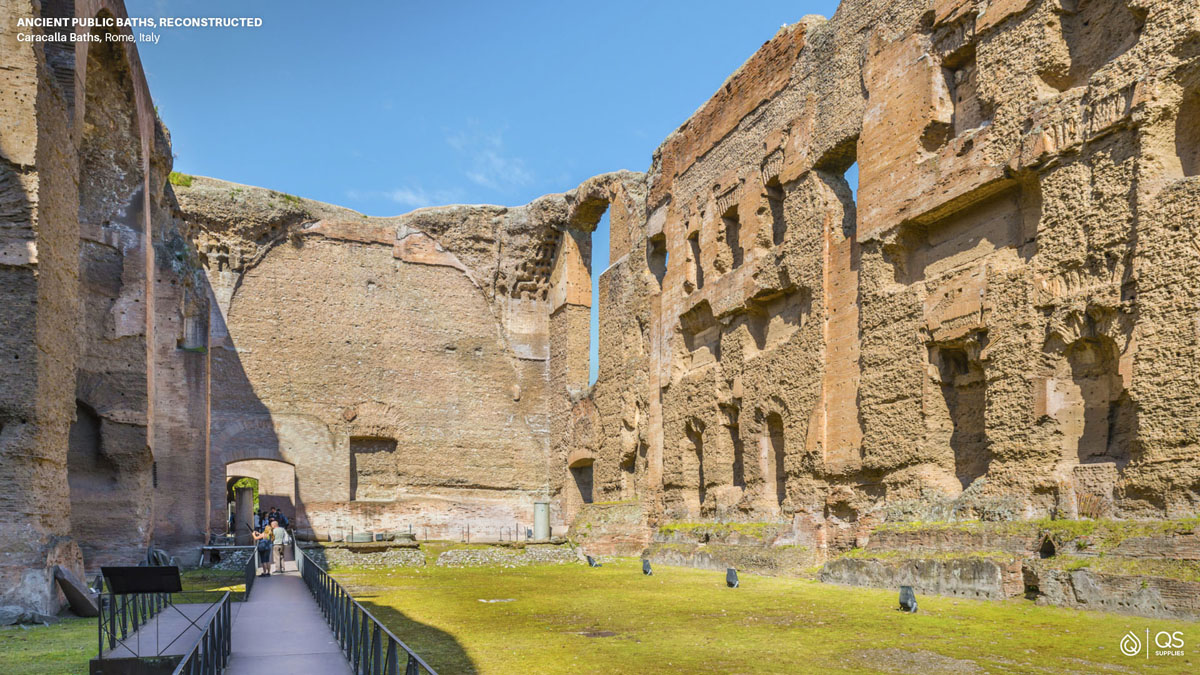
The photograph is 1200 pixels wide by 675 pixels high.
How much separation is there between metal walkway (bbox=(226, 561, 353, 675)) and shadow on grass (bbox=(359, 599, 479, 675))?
21.2 inches

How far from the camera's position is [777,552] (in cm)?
1370

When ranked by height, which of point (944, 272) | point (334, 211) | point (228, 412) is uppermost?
point (334, 211)

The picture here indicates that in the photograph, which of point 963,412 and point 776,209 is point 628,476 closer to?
point 776,209

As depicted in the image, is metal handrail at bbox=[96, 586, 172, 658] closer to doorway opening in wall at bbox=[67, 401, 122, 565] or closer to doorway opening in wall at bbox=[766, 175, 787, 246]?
doorway opening in wall at bbox=[67, 401, 122, 565]

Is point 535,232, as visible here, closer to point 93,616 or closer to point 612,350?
point 612,350

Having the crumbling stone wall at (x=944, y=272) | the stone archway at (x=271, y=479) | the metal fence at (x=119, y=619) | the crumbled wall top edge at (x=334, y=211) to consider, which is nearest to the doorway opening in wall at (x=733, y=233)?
the crumbling stone wall at (x=944, y=272)

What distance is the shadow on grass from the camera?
243 inches

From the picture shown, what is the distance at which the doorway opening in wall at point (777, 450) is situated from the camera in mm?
15266

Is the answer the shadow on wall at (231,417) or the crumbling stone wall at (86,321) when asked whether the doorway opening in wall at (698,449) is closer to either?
the crumbling stone wall at (86,321)

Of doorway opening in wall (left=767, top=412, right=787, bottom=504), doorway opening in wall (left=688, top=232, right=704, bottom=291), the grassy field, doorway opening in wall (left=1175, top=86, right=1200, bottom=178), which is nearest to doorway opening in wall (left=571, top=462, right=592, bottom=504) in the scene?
doorway opening in wall (left=688, top=232, right=704, bottom=291)

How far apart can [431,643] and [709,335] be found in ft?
38.1

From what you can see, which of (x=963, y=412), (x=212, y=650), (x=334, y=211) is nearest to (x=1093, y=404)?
(x=963, y=412)

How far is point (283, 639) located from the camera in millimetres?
7555

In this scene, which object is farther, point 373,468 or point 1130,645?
point 373,468
